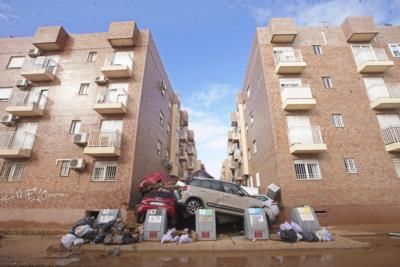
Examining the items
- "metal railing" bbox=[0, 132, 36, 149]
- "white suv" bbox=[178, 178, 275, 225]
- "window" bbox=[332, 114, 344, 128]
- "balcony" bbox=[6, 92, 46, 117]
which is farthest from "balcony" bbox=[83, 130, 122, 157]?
"window" bbox=[332, 114, 344, 128]

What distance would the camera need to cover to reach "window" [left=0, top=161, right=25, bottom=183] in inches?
477

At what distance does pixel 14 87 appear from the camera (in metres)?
14.3

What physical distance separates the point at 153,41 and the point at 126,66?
4529 millimetres

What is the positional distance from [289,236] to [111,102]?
12.0 metres

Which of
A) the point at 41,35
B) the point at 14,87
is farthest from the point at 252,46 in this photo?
the point at 14,87

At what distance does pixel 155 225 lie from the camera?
6.64m

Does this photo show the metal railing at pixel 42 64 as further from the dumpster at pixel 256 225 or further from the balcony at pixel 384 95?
the balcony at pixel 384 95

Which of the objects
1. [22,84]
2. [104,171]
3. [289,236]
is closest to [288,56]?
[289,236]

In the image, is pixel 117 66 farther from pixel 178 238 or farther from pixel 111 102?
pixel 178 238

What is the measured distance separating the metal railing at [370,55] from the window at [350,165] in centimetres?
740

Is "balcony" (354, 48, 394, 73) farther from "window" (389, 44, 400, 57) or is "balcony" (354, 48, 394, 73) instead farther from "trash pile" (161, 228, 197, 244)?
"trash pile" (161, 228, 197, 244)

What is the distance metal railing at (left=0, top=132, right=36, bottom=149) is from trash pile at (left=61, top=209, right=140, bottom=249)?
928cm

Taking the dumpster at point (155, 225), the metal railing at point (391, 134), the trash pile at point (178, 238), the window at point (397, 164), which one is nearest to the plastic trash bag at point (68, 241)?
the dumpster at point (155, 225)

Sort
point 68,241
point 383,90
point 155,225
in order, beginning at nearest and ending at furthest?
1. point 68,241
2. point 155,225
3. point 383,90
